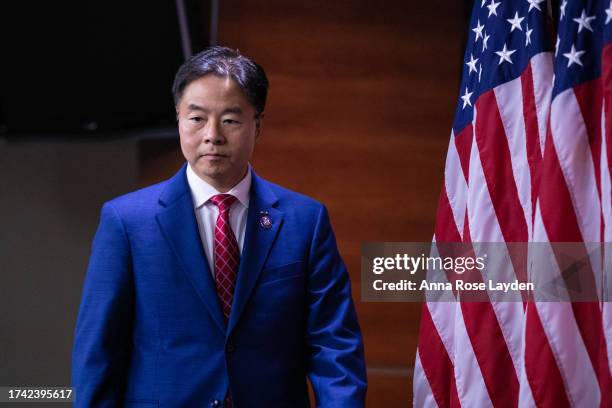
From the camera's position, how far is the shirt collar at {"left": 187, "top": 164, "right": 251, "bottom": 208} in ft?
7.01

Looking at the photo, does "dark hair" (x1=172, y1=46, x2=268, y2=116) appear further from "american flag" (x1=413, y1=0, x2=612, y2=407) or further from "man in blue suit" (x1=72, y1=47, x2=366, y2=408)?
"american flag" (x1=413, y1=0, x2=612, y2=407)

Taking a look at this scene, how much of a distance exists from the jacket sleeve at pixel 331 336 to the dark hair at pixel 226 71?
0.40m

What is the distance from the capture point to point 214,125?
2.04 metres

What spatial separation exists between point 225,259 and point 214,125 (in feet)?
1.13

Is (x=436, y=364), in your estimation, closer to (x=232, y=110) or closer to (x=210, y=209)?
(x=210, y=209)

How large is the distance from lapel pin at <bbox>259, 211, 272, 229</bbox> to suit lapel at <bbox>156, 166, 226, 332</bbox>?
175mm

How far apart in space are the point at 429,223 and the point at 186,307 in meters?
1.92

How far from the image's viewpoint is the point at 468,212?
9.16ft

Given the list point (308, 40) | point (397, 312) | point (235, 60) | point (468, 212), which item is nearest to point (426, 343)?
point (468, 212)

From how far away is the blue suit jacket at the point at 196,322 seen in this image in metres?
2.02

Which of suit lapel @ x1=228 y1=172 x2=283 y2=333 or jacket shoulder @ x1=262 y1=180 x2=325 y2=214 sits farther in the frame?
jacket shoulder @ x1=262 y1=180 x2=325 y2=214

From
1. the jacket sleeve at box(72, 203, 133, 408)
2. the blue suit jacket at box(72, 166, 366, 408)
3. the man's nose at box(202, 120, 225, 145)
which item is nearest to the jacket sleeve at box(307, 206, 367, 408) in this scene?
the blue suit jacket at box(72, 166, 366, 408)

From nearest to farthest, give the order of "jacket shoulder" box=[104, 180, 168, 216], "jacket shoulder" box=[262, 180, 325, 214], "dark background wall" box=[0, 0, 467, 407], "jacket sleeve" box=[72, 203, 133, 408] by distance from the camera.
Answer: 1. "jacket sleeve" box=[72, 203, 133, 408]
2. "jacket shoulder" box=[104, 180, 168, 216]
3. "jacket shoulder" box=[262, 180, 325, 214]
4. "dark background wall" box=[0, 0, 467, 407]

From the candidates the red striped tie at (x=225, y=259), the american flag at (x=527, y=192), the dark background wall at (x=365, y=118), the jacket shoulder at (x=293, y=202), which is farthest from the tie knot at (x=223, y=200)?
the dark background wall at (x=365, y=118)
